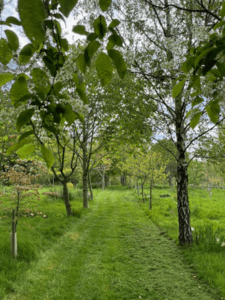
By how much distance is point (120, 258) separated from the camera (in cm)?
473

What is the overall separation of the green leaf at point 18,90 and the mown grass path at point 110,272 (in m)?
3.76

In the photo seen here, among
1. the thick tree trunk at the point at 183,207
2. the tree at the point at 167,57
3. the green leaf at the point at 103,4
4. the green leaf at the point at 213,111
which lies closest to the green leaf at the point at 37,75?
the green leaf at the point at 103,4

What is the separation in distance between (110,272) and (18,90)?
4.45m

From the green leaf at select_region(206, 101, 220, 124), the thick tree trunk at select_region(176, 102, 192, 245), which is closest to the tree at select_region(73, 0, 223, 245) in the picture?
the thick tree trunk at select_region(176, 102, 192, 245)

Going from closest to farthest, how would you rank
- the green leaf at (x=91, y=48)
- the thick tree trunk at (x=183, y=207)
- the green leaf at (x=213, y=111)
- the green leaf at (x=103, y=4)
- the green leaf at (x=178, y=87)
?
the green leaf at (x=103, y=4)
the green leaf at (x=91, y=48)
the green leaf at (x=178, y=87)
the green leaf at (x=213, y=111)
the thick tree trunk at (x=183, y=207)

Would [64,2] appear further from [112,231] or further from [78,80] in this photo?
[112,231]

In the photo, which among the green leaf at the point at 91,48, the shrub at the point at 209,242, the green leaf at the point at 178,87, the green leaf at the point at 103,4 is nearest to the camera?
the green leaf at the point at 103,4

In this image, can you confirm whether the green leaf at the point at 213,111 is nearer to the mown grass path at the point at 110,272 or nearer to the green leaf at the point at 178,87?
the green leaf at the point at 178,87

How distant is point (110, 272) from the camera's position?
401 cm

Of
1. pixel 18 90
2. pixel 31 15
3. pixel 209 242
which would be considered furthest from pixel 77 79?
pixel 209 242

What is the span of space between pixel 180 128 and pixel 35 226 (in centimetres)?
557

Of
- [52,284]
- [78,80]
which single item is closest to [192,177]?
[52,284]

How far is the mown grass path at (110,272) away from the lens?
3.31 m

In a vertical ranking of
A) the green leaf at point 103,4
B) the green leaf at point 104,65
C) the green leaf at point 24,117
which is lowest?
the green leaf at point 24,117
